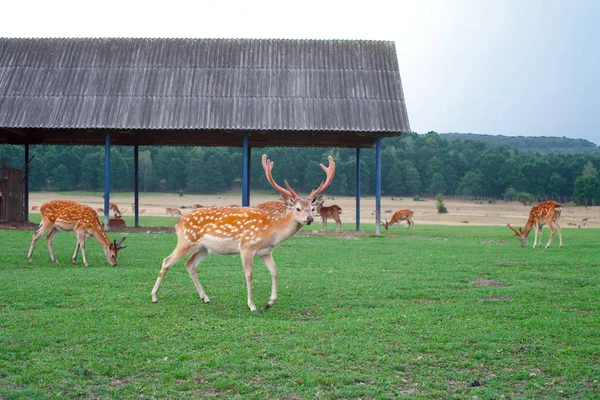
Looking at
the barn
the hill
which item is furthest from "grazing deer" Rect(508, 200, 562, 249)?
the hill

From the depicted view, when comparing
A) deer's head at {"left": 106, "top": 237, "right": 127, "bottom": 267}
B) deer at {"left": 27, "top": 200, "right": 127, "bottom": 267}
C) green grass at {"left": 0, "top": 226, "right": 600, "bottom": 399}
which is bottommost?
green grass at {"left": 0, "top": 226, "right": 600, "bottom": 399}

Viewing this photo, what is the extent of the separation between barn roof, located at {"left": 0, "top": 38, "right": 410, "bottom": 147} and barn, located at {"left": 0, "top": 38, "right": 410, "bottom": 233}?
0.12 ft

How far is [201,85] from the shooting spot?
23.5 metres

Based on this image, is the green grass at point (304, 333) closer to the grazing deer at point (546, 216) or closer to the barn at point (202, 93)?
the grazing deer at point (546, 216)

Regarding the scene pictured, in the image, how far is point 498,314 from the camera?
335 inches

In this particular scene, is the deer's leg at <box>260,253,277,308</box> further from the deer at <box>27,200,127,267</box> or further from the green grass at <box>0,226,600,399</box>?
the deer at <box>27,200,127,267</box>

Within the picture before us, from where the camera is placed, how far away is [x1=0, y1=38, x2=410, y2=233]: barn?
2211 centimetres

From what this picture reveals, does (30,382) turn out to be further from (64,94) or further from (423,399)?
(64,94)

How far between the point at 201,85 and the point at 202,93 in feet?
1.58

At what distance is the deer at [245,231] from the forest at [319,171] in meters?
52.5

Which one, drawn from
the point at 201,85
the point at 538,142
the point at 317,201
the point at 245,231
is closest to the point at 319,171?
the point at 201,85

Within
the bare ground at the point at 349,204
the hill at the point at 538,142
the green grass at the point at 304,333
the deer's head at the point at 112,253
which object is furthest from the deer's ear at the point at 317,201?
the hill at the point at 538,142

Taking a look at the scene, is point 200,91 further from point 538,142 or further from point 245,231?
point 538,142

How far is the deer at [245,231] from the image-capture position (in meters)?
8.84
